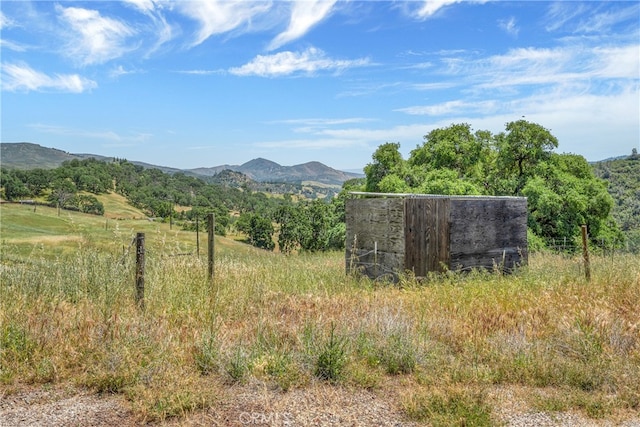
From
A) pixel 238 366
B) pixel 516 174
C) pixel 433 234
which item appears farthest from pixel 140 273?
pixel 516 174

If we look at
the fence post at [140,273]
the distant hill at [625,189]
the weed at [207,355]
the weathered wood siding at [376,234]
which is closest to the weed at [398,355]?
the weed at [207,355]

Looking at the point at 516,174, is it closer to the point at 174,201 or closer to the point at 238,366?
the point at 238,366

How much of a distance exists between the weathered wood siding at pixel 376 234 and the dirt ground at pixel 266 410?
15.3 feet

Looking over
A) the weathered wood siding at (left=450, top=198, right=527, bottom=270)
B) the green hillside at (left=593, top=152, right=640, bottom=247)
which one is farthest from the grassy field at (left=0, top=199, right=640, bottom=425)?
the green hillside at (left=593, top=152, right=640, bottom=247)

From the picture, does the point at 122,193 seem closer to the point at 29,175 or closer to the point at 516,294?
the point at 29,175

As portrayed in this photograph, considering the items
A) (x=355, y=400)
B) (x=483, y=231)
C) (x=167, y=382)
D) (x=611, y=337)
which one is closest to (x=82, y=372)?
(x=167, y=382)

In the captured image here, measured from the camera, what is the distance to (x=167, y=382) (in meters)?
3.83

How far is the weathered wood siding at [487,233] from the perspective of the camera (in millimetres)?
9078

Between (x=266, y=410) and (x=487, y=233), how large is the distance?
730 cm

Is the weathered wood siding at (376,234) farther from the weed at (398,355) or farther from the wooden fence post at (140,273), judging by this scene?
the wooden fence post at (140,273)

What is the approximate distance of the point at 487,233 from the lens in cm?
945

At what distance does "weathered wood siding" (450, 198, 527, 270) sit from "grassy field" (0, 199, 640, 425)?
2.38 metres

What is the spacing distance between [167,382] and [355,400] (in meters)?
1.66

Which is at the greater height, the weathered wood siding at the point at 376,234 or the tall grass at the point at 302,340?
the weathered wood siding at the point at 376,234
